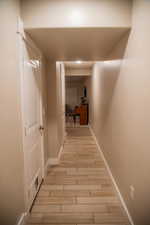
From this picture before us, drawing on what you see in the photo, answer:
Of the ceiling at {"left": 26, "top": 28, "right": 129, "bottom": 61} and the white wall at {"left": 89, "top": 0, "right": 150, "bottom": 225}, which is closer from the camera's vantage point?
the white wall at {"left": 89, "top": 0, "right": 150, "bottom": 225}

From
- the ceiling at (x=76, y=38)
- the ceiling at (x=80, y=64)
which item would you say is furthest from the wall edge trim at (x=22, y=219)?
the ceiling at (x=80, y=64)

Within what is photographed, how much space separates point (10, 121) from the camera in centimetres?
134

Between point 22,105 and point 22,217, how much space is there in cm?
118

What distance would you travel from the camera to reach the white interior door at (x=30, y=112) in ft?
5.51

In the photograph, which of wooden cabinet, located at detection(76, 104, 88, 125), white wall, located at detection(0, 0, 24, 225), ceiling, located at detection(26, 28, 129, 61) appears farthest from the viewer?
wooden cabinet, located at detection(76, 104, 88, 125)

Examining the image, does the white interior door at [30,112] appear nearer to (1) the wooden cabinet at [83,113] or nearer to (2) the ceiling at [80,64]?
(2) the ceiling at [80,64]

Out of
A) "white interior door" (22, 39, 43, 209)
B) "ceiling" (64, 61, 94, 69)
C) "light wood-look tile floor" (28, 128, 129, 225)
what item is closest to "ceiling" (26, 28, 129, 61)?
"white interior door" (22, 39, 43, 209)

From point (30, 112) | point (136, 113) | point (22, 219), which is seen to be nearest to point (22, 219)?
point (22, 219)

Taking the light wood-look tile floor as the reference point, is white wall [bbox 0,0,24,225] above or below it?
above

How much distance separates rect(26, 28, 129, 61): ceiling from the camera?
162 centimetres

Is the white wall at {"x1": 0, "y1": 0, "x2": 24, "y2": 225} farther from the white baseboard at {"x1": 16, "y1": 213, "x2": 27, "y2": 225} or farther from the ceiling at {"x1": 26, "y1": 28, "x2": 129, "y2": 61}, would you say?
the ceiling at {"x1": 26, "y1": 28, "x2": 129, "y2": 61}

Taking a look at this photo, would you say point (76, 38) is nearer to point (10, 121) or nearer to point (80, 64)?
point (10, 121)

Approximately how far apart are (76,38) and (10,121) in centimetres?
127

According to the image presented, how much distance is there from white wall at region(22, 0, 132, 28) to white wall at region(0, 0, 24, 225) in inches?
6.5
